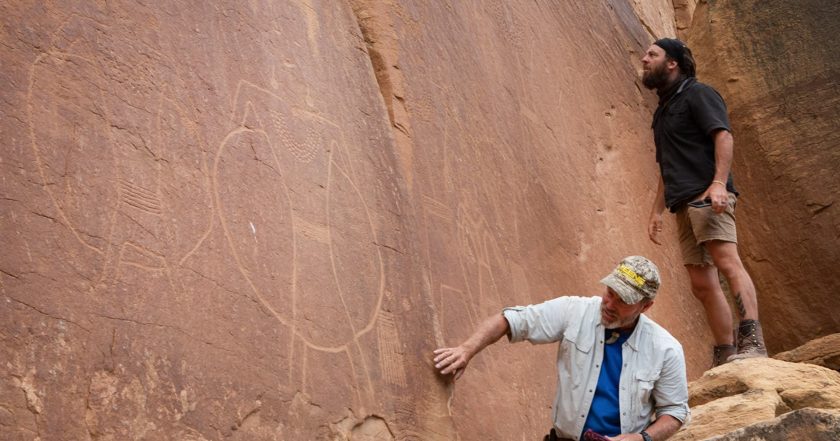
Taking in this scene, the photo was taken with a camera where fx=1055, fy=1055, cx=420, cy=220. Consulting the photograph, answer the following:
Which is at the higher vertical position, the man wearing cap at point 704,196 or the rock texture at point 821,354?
the man wearing cap at point 704,196

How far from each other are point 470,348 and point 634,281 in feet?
2.07

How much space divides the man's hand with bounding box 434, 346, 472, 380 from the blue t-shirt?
50 centimetres

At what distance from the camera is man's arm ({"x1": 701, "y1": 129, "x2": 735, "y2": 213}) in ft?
16.3

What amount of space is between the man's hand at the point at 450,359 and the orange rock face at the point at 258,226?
0.05 m

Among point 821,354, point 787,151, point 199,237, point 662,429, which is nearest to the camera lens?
point 199,237

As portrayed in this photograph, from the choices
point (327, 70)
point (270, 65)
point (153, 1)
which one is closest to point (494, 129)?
point (327, 70)

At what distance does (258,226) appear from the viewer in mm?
3365

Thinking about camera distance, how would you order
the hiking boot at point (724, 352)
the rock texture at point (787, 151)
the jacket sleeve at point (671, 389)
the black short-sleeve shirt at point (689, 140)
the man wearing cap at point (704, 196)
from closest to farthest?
the jacket sleeve at point (671, 389) < the man wearing cap at point (704, 196) < the hiking boot at point (724, 352) < the black short-sleeve shirt at point (689, 140) < the rock texture at point (787, 151)

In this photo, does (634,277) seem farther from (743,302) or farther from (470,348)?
(743,302)

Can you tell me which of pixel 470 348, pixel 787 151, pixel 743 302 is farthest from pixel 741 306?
pixel 787 151

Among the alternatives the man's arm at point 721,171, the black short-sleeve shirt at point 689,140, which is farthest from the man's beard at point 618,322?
the black short-sleeve shirt at point 689,140

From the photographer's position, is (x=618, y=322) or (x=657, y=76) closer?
(x=618, y=322)

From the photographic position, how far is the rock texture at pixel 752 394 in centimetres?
402

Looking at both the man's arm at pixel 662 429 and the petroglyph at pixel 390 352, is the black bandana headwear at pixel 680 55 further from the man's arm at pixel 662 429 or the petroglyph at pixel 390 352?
the petroglyph at pixel 390 352
